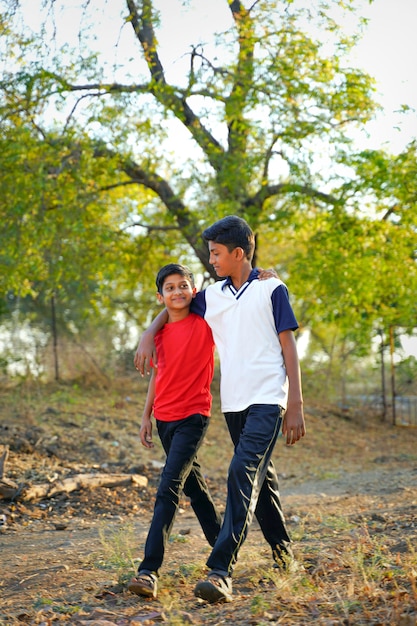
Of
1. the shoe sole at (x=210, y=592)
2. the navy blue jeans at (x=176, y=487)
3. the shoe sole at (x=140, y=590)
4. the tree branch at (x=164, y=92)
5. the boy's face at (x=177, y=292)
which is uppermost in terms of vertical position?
the tree branch at (x=164, y=92)

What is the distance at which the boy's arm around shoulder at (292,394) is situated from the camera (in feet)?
13.5

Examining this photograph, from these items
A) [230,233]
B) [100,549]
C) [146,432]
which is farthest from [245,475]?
[100,549]

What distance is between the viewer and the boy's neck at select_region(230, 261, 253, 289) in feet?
14.6

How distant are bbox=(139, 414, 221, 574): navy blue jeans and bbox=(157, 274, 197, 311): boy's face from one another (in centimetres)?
62

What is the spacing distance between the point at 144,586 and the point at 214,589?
41 centimetres

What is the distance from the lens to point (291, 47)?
1238 centimetres

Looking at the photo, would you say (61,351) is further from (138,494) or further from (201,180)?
(138,494)

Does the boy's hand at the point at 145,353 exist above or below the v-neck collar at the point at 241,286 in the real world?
below

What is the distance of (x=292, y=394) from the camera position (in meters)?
4.13

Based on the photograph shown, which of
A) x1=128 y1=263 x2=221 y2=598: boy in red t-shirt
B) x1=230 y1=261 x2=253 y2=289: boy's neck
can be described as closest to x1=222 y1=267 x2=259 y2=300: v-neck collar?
x1=230 y1=261 x2=253 y2=289: boy's neck

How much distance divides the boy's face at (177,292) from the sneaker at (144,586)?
143cm

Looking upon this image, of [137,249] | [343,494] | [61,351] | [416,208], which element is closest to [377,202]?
[416,208]

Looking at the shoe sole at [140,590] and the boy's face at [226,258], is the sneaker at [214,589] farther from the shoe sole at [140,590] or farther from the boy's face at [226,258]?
the boy's face at [226,258]

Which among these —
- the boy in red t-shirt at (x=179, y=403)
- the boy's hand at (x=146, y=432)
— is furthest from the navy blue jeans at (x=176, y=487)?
the boy's hand at (x=146, y=432)
